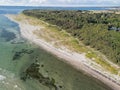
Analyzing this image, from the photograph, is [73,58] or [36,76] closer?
[36,76]

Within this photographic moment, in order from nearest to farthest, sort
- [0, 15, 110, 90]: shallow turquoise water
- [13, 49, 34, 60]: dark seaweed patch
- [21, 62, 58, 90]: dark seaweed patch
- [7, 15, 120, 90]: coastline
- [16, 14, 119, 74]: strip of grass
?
[0, 15, 110, 90]: shallow turquoise water → [21, 62, 58, 90]: dark seaweed patch → [7, 15, 120, 90]: coastline → [16, 14, 119, 74]: strip of grass → [13, 49, 34, 60]: dark seaweed patch

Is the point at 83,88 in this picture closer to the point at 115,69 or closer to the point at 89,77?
the point at 89,77

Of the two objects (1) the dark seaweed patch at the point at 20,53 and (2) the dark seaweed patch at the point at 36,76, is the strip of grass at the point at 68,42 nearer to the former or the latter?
(1) the dark seaweed patch at the point at 20,53

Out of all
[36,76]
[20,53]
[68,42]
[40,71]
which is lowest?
[20,53]

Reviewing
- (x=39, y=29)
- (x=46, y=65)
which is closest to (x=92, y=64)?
(x=46, y=65)

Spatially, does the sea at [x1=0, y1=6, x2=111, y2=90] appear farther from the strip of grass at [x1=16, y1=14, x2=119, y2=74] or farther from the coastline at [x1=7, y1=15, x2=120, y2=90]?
the strip of grass at [x1=16, y1=14, x2=119, y2=74]

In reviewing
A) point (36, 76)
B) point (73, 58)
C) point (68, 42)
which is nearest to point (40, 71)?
point (36, 76)

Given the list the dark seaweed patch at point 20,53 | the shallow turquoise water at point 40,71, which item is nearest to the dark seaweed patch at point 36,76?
the shallow turquoise water at point 40,71

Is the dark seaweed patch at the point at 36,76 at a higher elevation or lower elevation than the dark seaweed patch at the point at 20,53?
higher

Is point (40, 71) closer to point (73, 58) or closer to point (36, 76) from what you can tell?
point (36, 76)

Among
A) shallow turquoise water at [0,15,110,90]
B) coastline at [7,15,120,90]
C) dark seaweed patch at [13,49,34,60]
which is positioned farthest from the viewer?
dark seaweed patch at [13,49,34,60]

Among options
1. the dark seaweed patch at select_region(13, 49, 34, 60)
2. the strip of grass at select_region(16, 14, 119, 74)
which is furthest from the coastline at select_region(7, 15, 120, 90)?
the dark seaweed patch at select_region(13, 49, 34, 60)
